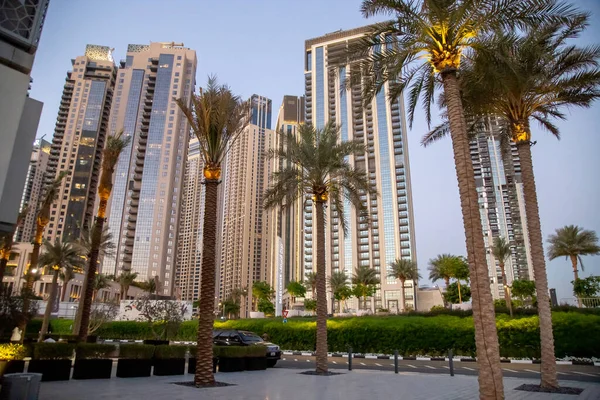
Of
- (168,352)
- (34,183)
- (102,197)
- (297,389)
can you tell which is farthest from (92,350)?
(34,183)

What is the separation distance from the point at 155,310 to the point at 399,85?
30.2 meters

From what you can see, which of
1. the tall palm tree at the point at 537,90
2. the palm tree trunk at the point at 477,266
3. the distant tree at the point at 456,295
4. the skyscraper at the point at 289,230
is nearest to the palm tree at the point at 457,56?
the palm tree trunk at the point at 477,266

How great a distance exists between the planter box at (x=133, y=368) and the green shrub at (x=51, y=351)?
182 cm

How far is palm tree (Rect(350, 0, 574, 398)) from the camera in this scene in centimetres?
898

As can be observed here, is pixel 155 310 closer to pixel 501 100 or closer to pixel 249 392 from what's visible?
A: pixel 249 392

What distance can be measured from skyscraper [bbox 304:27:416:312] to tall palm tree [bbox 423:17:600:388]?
10216 centimetres

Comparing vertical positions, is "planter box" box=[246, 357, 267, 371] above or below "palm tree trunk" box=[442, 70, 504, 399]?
below

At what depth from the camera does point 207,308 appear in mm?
13469

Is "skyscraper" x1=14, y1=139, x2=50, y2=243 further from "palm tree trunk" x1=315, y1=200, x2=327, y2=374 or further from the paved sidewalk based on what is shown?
the paved sidewalk

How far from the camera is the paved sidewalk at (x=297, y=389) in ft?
33.9

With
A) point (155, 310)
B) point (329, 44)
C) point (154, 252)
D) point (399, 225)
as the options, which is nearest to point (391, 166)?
point (399, 225)

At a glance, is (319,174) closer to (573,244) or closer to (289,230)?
(573,244)

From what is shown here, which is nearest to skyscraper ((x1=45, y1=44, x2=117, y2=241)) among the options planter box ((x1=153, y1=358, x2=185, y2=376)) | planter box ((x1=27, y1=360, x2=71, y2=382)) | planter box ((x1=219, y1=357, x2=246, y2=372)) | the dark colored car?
the dark colored car

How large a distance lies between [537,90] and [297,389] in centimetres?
1341
